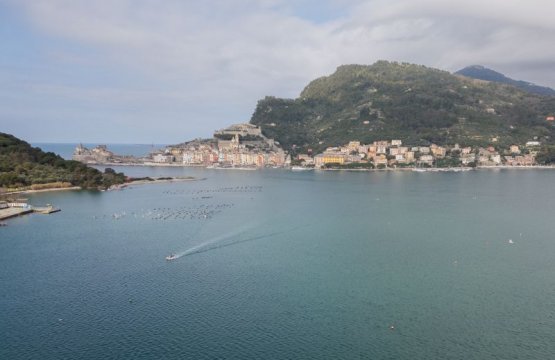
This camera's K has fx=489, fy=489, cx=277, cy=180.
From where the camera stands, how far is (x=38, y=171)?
45188 mm

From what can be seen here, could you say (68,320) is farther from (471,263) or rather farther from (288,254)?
(471,263)

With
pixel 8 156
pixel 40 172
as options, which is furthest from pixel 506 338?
pixel 8 156

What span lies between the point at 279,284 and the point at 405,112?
78633mm

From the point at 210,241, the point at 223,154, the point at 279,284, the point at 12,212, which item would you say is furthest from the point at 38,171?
the point at 223,154

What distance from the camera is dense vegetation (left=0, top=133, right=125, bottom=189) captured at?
42.0 m

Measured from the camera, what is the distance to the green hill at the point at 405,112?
8531 cm

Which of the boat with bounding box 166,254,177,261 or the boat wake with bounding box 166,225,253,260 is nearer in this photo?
the boat with bounding box 166,254,177,261

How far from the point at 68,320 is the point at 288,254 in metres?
9.64

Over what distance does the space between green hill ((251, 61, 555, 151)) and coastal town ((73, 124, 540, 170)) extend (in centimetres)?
297

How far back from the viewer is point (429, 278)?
1762cm

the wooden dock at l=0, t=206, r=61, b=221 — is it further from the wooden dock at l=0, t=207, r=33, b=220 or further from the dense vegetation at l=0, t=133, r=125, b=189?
the dense vegetation at l=0, t=133, r=125, b=189

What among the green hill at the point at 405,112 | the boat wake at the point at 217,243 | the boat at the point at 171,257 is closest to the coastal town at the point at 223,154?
the green hill at the point at 405,112

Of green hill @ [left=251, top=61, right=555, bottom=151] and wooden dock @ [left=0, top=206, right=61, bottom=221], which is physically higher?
green hill @ [left=251, top=61, right=555, bottom=151]

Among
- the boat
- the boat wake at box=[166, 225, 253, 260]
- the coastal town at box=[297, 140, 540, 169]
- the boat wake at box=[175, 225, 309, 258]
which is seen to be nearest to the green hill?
the coastal town at box=[297, 140, 540, 169]
